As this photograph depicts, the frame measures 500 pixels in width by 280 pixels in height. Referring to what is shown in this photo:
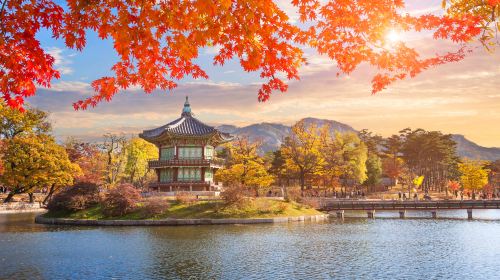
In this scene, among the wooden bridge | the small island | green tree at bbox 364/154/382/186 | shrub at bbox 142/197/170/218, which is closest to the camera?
the small island

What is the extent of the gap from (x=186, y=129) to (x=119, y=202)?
18104 mm

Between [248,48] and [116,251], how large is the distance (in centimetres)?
1970

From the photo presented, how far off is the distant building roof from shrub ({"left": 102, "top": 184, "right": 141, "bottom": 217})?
46.8ft

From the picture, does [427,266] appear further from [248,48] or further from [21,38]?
[21,38]

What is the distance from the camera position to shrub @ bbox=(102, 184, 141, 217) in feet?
137

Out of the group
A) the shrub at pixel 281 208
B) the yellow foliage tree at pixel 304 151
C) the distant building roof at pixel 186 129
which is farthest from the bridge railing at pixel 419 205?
the distant building roof at pixel 186 129

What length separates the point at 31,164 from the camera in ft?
187

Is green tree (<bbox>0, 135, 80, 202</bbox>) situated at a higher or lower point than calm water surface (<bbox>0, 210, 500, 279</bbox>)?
higher

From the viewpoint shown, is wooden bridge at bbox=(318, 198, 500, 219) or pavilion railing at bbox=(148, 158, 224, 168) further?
pavilion railing at bbox=(148, 158, 224, 168)

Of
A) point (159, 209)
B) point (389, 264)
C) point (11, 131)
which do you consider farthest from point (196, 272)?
point (11, 131)

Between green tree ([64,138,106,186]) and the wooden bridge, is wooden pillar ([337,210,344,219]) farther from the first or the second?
green tree ([64,138,106,186])

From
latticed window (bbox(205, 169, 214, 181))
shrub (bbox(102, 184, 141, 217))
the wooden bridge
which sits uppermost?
latticed window (bbox(205, 169, 214, 181))

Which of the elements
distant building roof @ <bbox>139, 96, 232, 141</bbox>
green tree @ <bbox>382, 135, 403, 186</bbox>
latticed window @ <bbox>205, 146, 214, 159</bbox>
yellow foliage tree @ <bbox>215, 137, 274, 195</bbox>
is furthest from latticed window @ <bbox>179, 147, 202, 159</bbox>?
green tree @ <bbox>382, 135, 403, 186</bbox>

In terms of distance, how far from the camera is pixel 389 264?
68.2 feet
